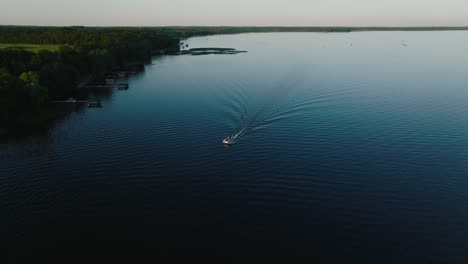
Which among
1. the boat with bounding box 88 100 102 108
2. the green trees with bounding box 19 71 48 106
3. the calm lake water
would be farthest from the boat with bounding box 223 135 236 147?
the green trees with bounding box 19 71 48 106

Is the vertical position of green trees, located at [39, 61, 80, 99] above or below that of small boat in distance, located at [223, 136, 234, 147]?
above

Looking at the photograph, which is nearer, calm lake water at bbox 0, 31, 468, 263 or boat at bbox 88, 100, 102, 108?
calm lake water at bbox 0, 31, 468, 263

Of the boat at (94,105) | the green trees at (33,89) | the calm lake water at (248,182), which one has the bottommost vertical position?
the calm lake water at (248,182)

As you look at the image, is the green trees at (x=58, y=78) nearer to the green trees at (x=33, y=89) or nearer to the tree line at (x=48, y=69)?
the tree line at (x=48, y=69)

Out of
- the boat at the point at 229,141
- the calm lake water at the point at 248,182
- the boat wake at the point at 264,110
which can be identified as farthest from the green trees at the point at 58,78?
the boat at the point at 229,141

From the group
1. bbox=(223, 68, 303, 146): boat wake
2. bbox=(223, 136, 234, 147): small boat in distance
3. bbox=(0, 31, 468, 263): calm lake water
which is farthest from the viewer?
bbox=(223, 68, 303, 146): boat wake

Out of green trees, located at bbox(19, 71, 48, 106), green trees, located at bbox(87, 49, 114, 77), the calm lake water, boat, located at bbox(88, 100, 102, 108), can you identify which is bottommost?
the calm lake water

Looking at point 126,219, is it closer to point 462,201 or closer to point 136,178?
point 136,178

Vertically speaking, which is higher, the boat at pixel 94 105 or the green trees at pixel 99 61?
the green trees at pixel 99 61

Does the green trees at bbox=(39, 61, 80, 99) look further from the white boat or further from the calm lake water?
the white boat
